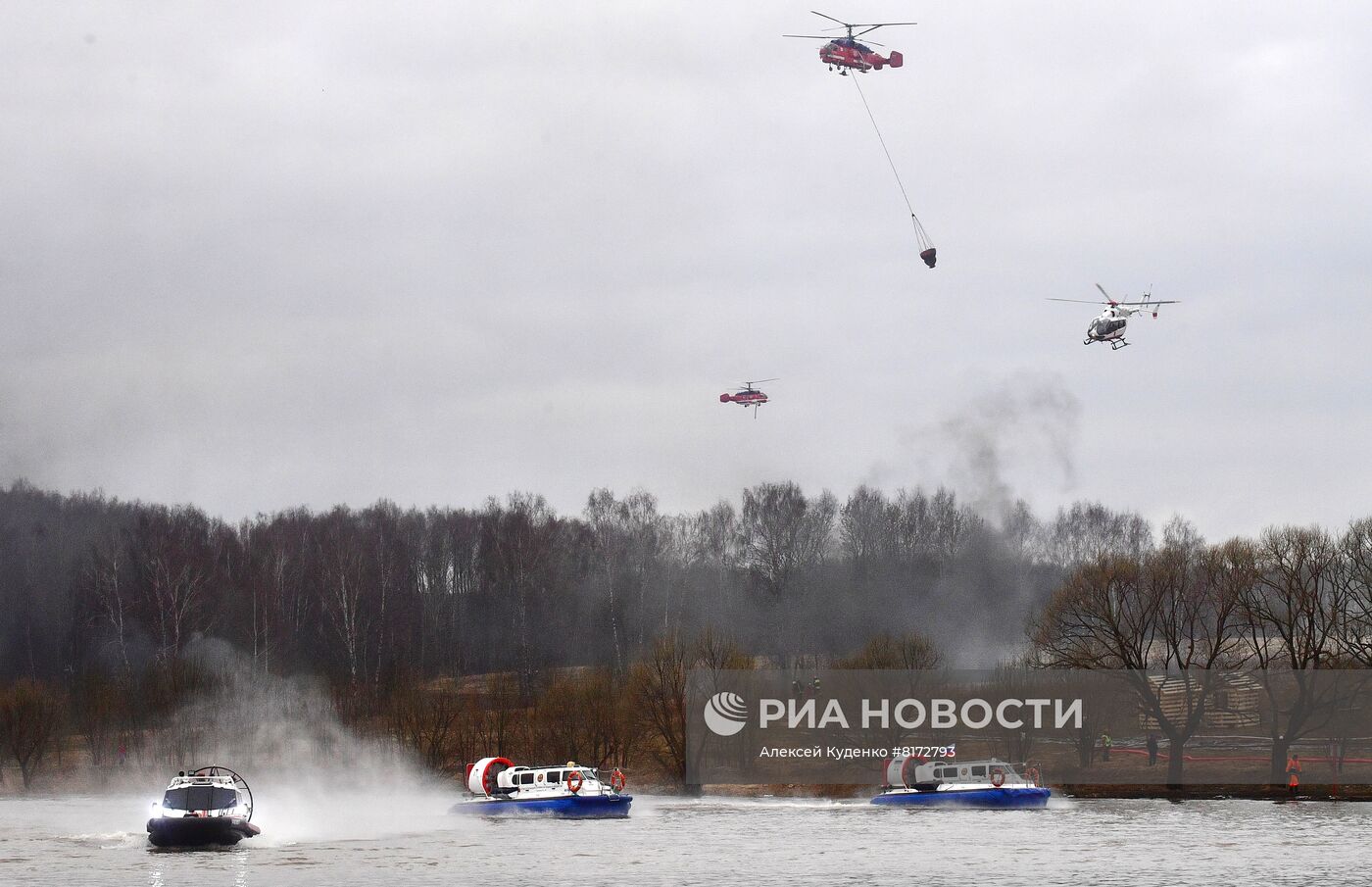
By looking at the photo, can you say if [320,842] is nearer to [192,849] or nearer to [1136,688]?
[192,849]

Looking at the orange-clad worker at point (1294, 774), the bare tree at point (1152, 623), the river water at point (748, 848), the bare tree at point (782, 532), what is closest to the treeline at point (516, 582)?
the bare tree at point (782, 532)

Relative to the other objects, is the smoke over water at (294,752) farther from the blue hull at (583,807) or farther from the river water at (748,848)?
the river water at (748,848)

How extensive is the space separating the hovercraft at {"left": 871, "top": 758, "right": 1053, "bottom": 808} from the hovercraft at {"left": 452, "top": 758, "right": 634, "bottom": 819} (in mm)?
17190

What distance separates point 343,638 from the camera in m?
155

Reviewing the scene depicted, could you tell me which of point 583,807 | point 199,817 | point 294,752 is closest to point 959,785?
point 583,807

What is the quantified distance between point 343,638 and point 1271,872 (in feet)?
359

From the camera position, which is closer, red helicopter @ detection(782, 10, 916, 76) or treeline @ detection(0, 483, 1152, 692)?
red helicopter @ detection(782, 10, 916, 76)

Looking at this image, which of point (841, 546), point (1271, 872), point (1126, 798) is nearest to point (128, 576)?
point (841, 546)

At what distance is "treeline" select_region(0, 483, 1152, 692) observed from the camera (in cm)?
15025

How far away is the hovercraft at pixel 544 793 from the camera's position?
289 feet

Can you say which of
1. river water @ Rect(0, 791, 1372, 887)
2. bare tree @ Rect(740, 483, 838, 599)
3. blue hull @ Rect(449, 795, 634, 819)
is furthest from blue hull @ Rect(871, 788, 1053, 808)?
bare tree @ Rect(740, 483, 838, 599)

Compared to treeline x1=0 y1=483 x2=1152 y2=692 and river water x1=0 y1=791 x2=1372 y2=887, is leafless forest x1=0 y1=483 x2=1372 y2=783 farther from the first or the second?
river water x1=0 y1=791 x2=1372 y2=887

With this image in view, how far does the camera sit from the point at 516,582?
Answer: 6811 inches

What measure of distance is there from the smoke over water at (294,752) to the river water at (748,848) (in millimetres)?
7177
